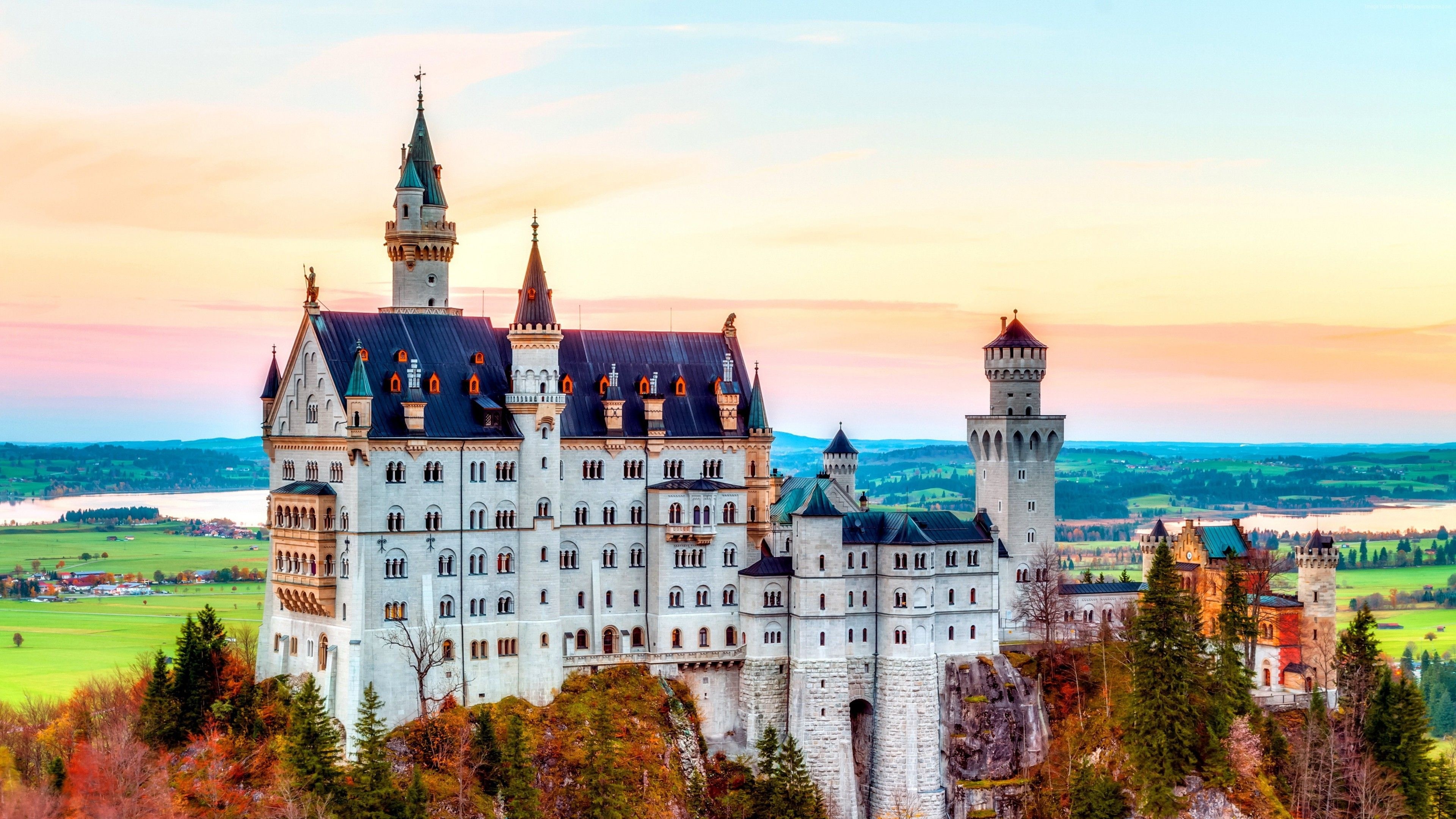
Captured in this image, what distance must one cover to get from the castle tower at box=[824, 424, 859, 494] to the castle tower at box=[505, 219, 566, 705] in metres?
28.0

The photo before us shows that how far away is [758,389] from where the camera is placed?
111375 mm

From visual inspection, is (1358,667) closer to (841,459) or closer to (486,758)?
(841,459)

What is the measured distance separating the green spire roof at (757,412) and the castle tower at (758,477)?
0.02 m

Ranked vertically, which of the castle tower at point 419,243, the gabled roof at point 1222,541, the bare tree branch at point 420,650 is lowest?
the bare tree branch at point 420,650

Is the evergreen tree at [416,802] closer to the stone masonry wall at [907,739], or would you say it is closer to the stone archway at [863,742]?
the stone archway at [863,742]

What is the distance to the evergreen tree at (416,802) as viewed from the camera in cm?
8994

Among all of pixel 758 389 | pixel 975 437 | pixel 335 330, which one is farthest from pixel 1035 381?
pixel 335 330

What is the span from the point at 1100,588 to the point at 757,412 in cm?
2871

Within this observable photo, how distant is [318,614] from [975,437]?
47.8 m

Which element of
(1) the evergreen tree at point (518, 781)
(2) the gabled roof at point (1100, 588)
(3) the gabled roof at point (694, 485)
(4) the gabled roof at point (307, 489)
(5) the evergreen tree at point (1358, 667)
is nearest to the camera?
(1) the evergreen tree at point (518, 781)

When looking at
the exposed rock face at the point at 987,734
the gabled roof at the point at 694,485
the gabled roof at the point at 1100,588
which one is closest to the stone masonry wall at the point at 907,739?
the exposed rock face at the point at 987,734

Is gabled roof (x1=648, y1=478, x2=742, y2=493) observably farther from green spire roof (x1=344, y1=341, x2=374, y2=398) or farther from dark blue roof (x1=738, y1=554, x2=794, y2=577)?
green spire roof (x1=344, y1=341, x2=374, y2=398)

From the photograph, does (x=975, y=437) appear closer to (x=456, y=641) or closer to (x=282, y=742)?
(x=456, y=641)

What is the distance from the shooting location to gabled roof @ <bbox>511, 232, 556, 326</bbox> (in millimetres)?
103250
